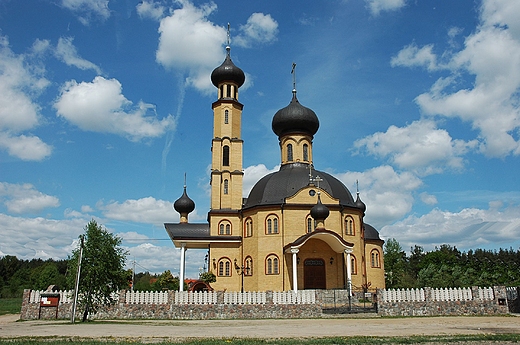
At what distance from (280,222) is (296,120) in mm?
10398

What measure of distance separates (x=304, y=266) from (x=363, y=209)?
990 cm

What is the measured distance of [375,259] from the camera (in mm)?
41656

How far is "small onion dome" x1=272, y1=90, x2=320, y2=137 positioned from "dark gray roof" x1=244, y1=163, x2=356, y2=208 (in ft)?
14.1

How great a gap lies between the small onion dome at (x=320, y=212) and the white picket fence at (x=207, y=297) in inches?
349

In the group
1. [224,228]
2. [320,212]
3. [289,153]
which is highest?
[289,153]

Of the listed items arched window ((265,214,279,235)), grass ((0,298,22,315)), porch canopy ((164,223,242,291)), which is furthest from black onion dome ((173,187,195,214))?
grass ((0,298,22,315))

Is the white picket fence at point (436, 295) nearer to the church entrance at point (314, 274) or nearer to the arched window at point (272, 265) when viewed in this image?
the church entrance at point (314, 274)

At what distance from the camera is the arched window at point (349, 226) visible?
125 feet

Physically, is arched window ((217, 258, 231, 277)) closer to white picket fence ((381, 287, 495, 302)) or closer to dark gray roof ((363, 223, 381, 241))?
dark gray roof ((363, 223, 381, 241))

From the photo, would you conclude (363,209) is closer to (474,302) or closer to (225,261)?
(225,261)

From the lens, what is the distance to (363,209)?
→ 43.5 meters

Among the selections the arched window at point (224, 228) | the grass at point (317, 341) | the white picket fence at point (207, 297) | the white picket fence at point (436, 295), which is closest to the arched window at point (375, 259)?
the arched window at point (224, 228)

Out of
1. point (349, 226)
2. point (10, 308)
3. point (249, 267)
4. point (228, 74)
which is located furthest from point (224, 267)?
point (10, 308)

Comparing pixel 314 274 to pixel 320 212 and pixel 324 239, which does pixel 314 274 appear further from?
pixel 320 212
